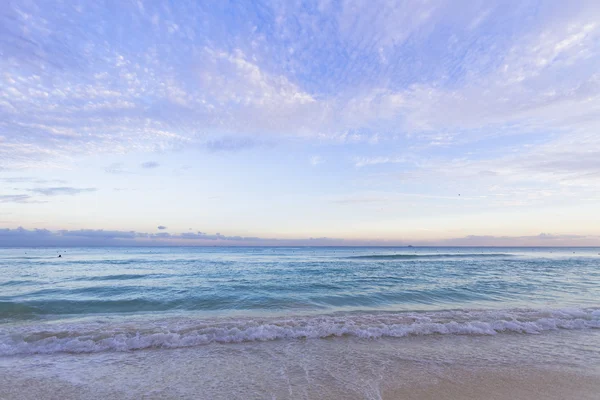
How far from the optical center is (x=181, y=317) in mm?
12547

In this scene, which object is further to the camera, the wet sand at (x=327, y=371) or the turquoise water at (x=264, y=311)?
the turquoise water at (x=264, y=311)

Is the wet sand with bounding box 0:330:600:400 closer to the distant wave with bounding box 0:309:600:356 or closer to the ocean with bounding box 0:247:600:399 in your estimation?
the ocean with bounding box 0:247:600:399

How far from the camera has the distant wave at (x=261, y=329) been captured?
8812mm

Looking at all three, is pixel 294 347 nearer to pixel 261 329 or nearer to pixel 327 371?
pixel 261 329

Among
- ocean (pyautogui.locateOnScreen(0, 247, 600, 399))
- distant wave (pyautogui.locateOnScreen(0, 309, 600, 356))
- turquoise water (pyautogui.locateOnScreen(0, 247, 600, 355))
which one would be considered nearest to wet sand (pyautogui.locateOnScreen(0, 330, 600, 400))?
ocean (pyautogui.locateOnScreen(0, 247, 600, 399))

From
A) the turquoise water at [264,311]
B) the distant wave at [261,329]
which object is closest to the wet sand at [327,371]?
the distant wave at [261,329]

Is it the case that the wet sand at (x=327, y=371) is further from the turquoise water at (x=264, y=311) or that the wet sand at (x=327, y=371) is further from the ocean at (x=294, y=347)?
the turquoise water at (x=264, y=311)

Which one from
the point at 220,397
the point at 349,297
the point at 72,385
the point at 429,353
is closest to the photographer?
the point at 220,397

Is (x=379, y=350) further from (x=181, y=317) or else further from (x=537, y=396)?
(x=181, y=317)

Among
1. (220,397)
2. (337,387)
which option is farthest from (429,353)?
(220,397)

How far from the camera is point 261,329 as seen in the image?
977 centimetres

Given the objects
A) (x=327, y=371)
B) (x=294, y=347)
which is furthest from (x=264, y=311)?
(x=327, y=371)

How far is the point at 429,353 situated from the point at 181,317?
9543 mm

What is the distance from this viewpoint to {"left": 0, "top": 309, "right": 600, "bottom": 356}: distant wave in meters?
8.81
